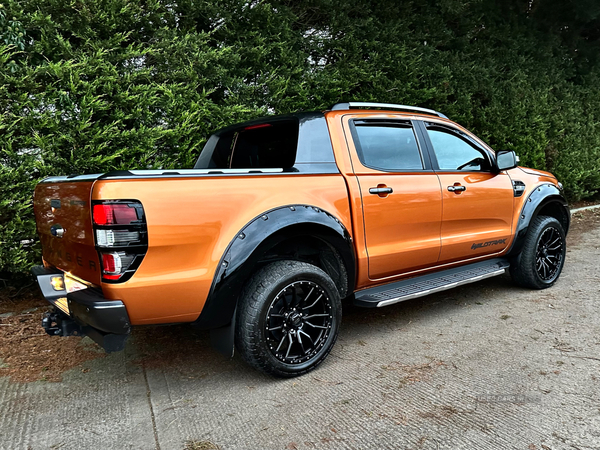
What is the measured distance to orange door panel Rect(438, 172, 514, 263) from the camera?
397 cm

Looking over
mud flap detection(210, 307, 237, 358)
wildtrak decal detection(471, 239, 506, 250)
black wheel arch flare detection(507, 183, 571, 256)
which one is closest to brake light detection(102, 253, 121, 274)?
mud flap detection(210, 307, 237, 358)

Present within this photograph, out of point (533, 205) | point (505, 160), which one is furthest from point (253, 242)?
point (533, 205)

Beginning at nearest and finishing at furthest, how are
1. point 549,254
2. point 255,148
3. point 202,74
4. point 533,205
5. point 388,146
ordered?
point 388,146 → point 255,148 → point 533,205 → point 549,254 → point 202,74

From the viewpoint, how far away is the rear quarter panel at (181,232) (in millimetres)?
2451

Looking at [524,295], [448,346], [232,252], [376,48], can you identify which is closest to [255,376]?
[232,252]

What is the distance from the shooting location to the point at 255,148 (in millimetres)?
3930

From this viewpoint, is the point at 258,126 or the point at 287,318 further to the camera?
the point at 258,126

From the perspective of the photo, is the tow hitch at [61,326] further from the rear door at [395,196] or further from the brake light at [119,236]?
the rear door at [395,196]

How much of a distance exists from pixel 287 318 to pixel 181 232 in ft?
3.06

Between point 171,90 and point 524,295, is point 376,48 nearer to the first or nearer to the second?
point 171,90

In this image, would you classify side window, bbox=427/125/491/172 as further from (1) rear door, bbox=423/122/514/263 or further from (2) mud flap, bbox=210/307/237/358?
(2) mud flap, bbox=210/307/237/358

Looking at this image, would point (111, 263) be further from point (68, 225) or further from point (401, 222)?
point (401, 222)

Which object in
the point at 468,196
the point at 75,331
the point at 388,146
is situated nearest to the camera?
the point at 75,331

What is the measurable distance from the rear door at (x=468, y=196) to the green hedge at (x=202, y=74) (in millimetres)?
2322
